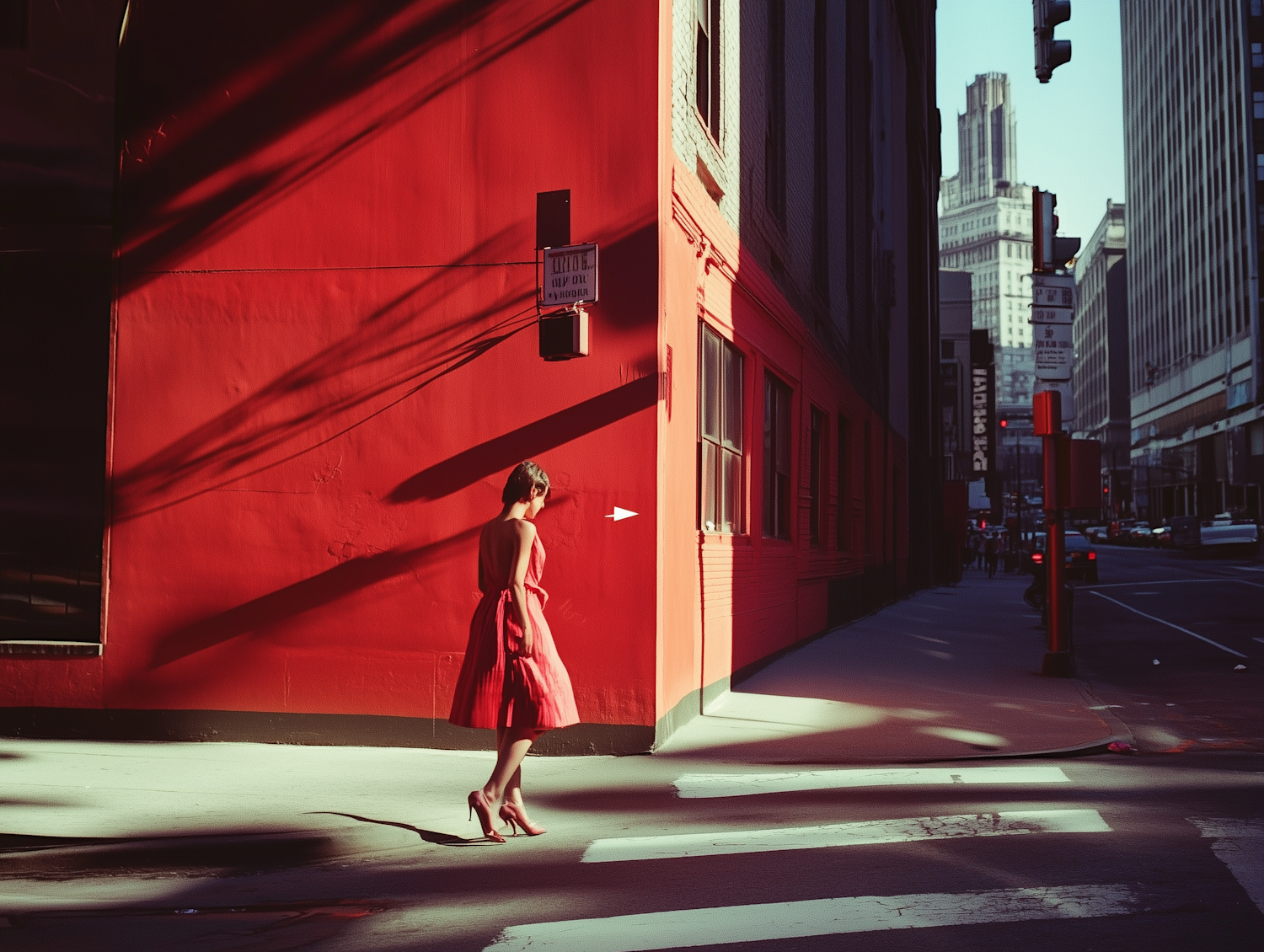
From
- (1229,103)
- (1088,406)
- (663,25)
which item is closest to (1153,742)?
(663,25)

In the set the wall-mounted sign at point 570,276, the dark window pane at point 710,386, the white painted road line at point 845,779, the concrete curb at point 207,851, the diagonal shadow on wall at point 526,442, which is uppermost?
the wall-mounted sign at point 570,276

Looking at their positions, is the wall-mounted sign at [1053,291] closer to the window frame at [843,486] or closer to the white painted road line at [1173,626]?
the window frame at [843,486]

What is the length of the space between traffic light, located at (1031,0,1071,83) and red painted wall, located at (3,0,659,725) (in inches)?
127

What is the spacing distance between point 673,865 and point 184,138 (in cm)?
707

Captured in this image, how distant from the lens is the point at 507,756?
20.4ft

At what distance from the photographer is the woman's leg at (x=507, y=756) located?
620 centimetres

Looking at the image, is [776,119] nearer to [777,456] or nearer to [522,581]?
[777,456]

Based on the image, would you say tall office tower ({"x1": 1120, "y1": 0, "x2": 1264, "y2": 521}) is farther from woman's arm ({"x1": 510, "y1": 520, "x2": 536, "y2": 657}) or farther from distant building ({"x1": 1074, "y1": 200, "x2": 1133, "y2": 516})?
woman's arm ({"x1": 510, "y1": 520, "x2": 536, "y2": 657})

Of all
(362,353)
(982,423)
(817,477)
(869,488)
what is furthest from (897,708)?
(982,423)

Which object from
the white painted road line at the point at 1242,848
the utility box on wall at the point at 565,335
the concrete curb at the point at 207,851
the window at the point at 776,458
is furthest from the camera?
the window at the point at 776,458

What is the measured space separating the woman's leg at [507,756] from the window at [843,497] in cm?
1446

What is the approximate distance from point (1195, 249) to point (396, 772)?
113 metres

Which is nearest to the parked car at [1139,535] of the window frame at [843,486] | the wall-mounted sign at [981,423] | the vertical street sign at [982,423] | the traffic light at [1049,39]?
the vertical street sign at [982,423]

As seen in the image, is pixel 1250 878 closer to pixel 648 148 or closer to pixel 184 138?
pixel 648 148
